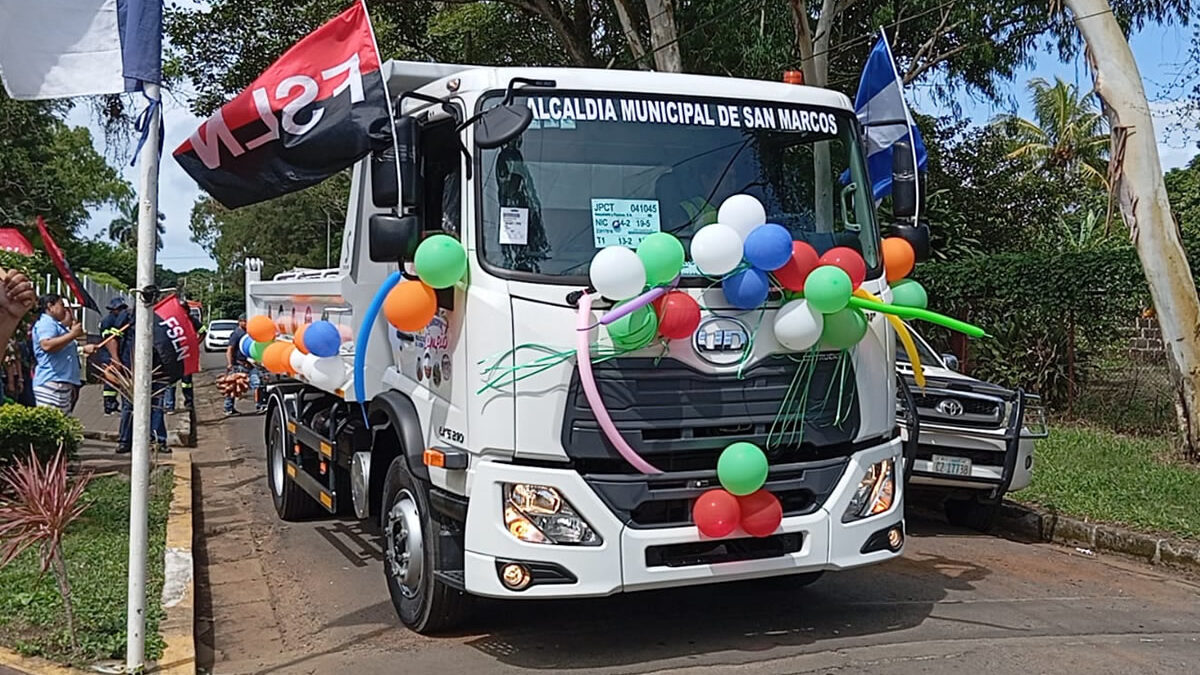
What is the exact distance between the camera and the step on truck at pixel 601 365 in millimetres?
5117

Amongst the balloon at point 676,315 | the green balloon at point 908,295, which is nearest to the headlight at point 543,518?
the balloon at point 676,315

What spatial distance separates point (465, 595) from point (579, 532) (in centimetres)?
96

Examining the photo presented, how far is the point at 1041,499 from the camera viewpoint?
9297mm

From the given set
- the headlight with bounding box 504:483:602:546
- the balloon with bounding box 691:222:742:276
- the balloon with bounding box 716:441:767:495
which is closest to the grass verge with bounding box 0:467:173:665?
the headlight with bounding box 504:483:602:546

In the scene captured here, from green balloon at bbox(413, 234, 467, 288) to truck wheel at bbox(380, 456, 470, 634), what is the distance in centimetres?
110

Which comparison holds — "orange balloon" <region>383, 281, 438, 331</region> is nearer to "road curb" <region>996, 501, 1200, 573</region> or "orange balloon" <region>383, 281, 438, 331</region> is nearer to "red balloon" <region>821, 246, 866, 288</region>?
"red balloon" <region>821, 246, 866, 288</region>

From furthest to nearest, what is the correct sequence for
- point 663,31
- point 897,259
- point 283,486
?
point 663,31 < point 283,486 < point 897,259

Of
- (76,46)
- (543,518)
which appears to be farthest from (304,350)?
(543,518)

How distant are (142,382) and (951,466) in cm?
587

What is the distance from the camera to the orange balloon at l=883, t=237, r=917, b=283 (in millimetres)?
5961

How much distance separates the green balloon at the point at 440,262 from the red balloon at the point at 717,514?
60.4 inches

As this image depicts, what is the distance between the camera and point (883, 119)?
6.40 m

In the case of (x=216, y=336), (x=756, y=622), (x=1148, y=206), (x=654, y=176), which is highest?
(x=1148, y=206)

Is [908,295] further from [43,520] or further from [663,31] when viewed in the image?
[663,31]
